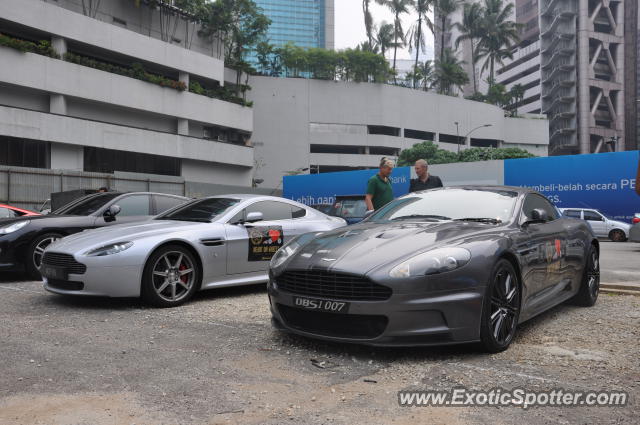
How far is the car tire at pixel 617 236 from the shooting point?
19.5m

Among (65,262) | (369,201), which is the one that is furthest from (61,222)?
(369,201)

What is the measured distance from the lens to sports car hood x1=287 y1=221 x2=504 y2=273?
3.76 meters

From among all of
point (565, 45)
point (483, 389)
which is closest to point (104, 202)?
point (483, 389)

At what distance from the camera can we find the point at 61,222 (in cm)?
767

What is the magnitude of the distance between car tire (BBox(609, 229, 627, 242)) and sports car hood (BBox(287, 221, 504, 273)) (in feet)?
58.6

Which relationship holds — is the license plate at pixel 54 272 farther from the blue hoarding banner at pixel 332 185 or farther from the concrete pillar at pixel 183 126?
the concrete pillar at pixel 183 126

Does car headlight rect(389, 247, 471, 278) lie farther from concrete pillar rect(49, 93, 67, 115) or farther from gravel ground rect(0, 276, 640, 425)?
concrete pillar rect(49, 93, 67, 115)

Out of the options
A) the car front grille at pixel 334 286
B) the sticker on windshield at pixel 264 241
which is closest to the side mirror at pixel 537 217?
the car front grille at pixel 334 286

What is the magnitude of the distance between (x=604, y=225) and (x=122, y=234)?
19.0 meters

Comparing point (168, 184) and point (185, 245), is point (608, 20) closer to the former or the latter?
point (168, 184)

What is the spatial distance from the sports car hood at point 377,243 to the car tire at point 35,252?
4963mm

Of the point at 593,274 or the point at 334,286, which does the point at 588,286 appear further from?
the point at 334,286

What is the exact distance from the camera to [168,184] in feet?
98.6

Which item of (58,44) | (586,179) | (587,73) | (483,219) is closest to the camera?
(483,219)
